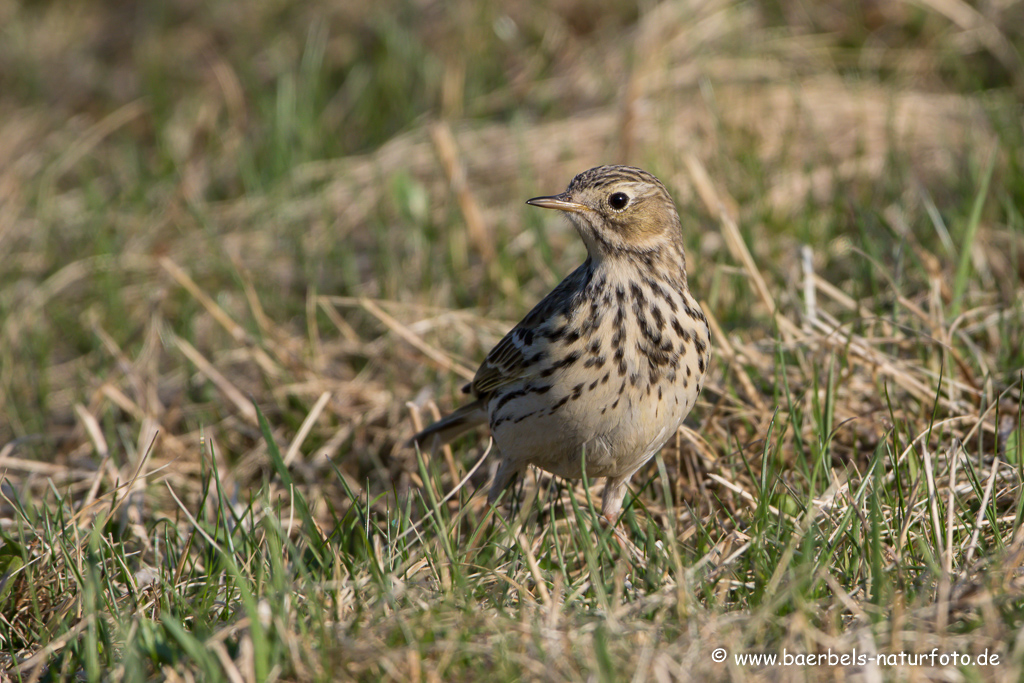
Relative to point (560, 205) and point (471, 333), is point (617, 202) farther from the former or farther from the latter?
point (471, 333)

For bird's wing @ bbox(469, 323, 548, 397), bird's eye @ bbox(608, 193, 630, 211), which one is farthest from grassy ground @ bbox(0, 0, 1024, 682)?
bird's eye @ bbox(608, 193, 630, 211)

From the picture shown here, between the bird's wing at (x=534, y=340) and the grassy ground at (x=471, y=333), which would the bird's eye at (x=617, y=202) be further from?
the grassy ground at (x=471, y=333)

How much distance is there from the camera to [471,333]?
610 cm

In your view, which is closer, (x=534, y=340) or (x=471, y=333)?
(x=534, y=340)

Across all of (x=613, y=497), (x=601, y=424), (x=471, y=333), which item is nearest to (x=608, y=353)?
(x=601, y=424)

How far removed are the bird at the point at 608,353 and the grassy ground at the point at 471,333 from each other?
249mm

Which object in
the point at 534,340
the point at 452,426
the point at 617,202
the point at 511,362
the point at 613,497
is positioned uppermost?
the point at 617,202

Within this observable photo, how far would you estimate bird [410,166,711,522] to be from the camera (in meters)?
4.08

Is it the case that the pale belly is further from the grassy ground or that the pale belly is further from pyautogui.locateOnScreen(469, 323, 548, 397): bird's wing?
the grassy ground

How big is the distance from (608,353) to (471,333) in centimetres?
210

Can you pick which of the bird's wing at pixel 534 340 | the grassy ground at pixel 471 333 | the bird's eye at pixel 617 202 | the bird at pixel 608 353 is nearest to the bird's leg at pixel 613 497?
the bird at pixel 608 353

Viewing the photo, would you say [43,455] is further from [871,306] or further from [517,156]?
[871,306]

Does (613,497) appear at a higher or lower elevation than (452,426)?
lower

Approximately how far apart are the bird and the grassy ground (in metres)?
0.25
